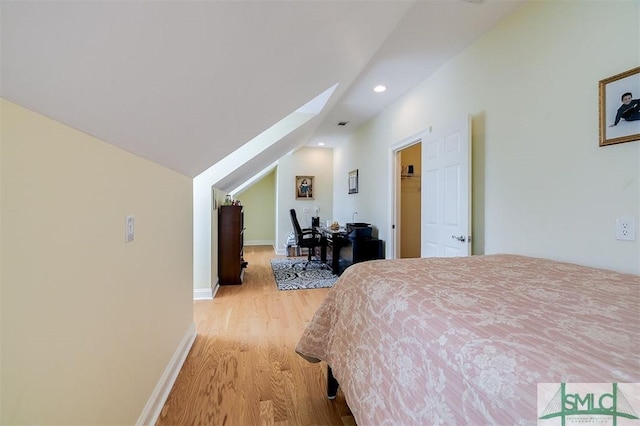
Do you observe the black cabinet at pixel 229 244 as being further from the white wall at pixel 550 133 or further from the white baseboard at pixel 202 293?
the white wall at pixel 550 133

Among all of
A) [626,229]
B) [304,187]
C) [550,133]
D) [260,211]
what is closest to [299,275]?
[304,187]

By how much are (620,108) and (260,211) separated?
296 inches

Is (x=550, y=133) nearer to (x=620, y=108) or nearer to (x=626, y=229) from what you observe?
(x=620, y=108)

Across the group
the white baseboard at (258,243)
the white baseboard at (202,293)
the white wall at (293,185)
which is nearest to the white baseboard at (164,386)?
the white baseboard at (202,293)

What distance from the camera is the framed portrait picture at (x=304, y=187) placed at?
21.9 feet

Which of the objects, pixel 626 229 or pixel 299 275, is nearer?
pixel 626 229

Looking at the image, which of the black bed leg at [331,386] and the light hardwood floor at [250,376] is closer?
the light hardwood floor at [250,376]

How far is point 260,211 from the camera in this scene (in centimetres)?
822

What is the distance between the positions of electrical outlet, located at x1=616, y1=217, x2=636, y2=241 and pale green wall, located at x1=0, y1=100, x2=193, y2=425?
7.74 ft

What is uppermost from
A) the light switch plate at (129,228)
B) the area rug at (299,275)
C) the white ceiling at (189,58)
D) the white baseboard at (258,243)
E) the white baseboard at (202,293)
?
the white ceiling at (189,58)

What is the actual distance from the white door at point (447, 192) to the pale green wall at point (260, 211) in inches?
224

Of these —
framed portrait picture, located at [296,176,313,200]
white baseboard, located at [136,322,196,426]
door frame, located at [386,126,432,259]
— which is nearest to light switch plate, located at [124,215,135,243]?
white baseboard, located at [136,322,196,426]

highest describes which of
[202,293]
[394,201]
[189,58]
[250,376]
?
[189,58]

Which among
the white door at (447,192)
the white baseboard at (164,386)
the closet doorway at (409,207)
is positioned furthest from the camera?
the closet doorway at (409,207)
